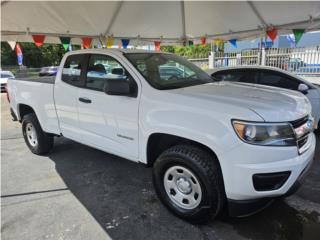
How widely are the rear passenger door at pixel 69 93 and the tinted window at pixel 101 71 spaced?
17 centimetres

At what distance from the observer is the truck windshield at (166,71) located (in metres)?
3.53

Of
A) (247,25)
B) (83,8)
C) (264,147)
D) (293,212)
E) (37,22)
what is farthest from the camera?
(247,25)

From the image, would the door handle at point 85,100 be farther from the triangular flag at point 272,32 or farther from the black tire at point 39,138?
the triangular flag at point 272,32

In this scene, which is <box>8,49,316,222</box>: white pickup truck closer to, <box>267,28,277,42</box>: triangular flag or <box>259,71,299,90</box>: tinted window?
<box>259,71,299,90</box>: tinted window

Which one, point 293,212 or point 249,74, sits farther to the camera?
point 249,74

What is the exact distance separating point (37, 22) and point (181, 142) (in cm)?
531

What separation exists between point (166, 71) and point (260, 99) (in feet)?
4.68

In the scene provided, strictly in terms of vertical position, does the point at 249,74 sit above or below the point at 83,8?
below

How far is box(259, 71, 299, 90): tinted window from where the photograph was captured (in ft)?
19.8

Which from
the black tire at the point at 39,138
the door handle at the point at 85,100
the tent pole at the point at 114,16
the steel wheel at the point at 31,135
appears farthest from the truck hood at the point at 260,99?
the tent pole at the point at 114,16

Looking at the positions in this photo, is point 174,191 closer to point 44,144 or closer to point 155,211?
point 155,211

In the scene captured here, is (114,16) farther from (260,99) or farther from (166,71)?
(260,99)

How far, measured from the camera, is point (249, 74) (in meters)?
6.42

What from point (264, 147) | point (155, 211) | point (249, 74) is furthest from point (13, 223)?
point (249, 74)
